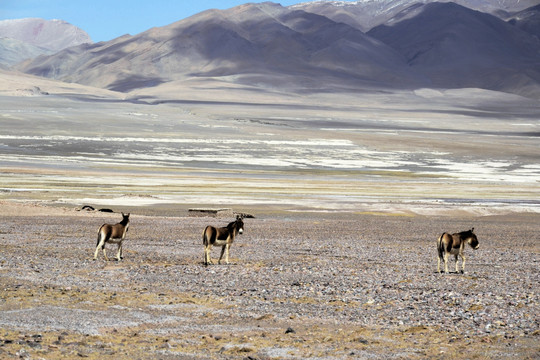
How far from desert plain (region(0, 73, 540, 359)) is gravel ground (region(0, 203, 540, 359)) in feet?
0.12

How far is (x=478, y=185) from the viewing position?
55438 millimetres

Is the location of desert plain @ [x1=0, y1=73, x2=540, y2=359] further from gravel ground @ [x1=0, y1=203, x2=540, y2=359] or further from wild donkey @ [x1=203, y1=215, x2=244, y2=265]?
wild donkey @ [x1=203, y1=215, x2=244, y2=265]

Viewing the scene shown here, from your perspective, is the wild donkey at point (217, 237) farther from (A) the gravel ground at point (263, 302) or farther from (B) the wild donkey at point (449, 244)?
(B) the wild donkey at point (449, 244)

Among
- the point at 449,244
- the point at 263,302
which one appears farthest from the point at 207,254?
the point at 449,244

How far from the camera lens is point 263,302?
12000 millimetres

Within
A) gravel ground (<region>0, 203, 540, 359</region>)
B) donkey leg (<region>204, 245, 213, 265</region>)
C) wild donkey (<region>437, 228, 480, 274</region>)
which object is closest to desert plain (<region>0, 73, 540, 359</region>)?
gravel ground (<region>0, 203, 540, 359</region>)

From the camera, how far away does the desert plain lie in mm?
9500

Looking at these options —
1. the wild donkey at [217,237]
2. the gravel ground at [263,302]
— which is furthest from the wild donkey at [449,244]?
the wild donkey at [217,237]

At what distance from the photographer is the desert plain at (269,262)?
9500mm

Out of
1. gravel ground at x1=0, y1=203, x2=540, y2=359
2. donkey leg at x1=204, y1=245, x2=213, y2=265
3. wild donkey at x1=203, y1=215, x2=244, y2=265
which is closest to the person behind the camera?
gravel ground at x1=0, y1=203, x2=540, y2=359

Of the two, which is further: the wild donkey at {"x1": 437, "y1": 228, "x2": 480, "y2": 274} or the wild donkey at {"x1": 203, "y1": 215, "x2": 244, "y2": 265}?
the wild donkey at {"x1": 203, "y1": 215, "x2": 244, "y2": 265}

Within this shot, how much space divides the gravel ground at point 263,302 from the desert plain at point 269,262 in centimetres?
4

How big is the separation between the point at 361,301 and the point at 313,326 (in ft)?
6.27

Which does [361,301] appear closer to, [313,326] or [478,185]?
[313,326]
